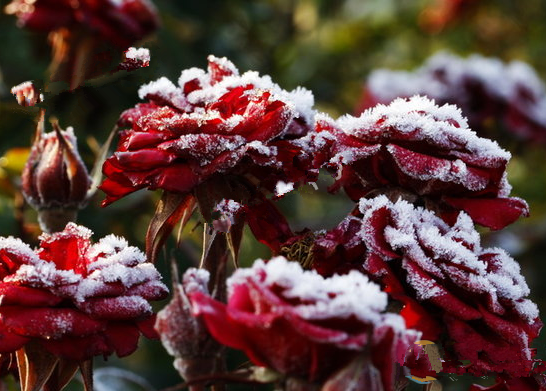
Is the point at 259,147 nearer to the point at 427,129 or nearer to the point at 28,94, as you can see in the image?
the point at 427,129

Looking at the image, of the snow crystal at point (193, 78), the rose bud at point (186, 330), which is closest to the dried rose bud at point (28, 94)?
the snow crystal at point (193, 78)

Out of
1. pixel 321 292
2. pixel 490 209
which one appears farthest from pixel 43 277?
pixel 490 209

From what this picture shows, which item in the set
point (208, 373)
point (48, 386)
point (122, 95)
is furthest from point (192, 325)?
point (122, 95)

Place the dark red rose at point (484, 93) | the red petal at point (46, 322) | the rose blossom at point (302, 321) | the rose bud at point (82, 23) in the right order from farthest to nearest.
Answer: the dark red rose at point (484, 93) → the rose bud at point (82, 23) → the red petal at point (46, 322) → the rose blossom at point (302, 321)

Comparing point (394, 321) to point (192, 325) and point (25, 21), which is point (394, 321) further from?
point (25, 21)

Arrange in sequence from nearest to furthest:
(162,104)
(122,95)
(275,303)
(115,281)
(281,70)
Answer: (275,303), (115,281), (162,104), (122,95), (281,70)

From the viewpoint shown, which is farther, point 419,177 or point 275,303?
point 419,177

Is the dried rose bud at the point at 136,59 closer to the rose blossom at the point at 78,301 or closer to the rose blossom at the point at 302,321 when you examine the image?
the rose blossom at the point at 78,301
